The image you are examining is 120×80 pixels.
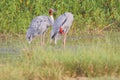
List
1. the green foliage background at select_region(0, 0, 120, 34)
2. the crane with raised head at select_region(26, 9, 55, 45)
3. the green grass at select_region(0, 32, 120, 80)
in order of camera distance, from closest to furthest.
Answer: the green grass at select_region(0, 32, 120, 80)
the crane with raised head at select_region(26, 9, 55, 45)
the green foliage background at select_region(0, 0, 120, 34)

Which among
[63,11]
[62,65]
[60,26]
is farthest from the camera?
[63,11]

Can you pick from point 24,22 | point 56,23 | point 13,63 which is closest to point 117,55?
point 13,63

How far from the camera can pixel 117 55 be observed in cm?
940

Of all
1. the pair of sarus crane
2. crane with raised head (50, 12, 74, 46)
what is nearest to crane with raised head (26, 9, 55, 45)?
the pair of sarus crane

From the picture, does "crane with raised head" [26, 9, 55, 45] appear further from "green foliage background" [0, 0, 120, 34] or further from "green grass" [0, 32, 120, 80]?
"green grass" [0, 32, 120, 80]

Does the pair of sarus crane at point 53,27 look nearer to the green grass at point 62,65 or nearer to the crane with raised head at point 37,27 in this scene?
the crane with raised head at point 37,27

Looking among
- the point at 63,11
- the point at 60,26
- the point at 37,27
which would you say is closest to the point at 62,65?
the point at 60,26

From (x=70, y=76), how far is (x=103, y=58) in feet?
2.11

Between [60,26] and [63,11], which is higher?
[63,11]

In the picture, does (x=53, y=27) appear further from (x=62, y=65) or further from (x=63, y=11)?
(x=62, y=65)

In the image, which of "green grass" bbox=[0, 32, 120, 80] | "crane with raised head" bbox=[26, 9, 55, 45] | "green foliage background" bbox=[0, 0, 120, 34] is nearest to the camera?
"green grass" bbox=[0, 32, 120, 80]

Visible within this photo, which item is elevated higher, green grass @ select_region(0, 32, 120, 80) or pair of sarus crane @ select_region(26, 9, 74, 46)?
pair of sarus crane @ select_region(26, 9, 74, 46)

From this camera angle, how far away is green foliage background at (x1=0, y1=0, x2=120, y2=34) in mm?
15383

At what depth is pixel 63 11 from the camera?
52.7 feet
